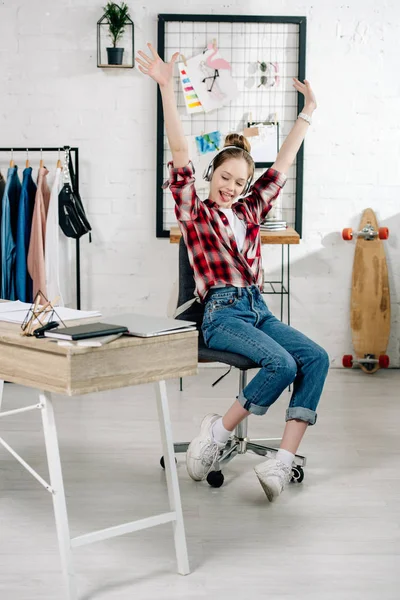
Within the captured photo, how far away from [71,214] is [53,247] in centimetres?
20

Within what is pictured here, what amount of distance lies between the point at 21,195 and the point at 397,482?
227 centimetres

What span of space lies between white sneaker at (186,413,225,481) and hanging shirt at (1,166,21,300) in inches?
65.1

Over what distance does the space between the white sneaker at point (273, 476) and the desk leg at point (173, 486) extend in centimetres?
49

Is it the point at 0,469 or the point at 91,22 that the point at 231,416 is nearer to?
the point at 0,469

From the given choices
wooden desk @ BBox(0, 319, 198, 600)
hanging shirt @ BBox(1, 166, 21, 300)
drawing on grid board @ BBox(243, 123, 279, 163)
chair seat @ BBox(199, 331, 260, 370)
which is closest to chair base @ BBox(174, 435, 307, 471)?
chair seat @ BBox(199, 331, 260, 370)

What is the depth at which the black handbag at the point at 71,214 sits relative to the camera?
4480 mm

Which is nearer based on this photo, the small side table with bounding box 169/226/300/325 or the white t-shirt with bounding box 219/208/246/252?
the white t-shirt with bounding box 219/208/246/252

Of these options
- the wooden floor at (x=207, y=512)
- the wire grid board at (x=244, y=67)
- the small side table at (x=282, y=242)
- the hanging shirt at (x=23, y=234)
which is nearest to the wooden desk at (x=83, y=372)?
the wooden floor at (x=207, y=512)

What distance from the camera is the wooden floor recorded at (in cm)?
243

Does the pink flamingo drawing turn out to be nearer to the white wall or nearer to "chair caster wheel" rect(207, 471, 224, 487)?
the white wall

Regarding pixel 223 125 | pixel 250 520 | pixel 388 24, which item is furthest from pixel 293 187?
pixel 250 520

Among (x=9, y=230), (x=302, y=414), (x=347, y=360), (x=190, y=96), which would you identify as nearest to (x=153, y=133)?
(x=190, y=96)

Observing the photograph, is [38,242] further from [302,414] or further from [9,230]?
[302,414]

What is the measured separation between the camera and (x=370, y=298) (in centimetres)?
490
